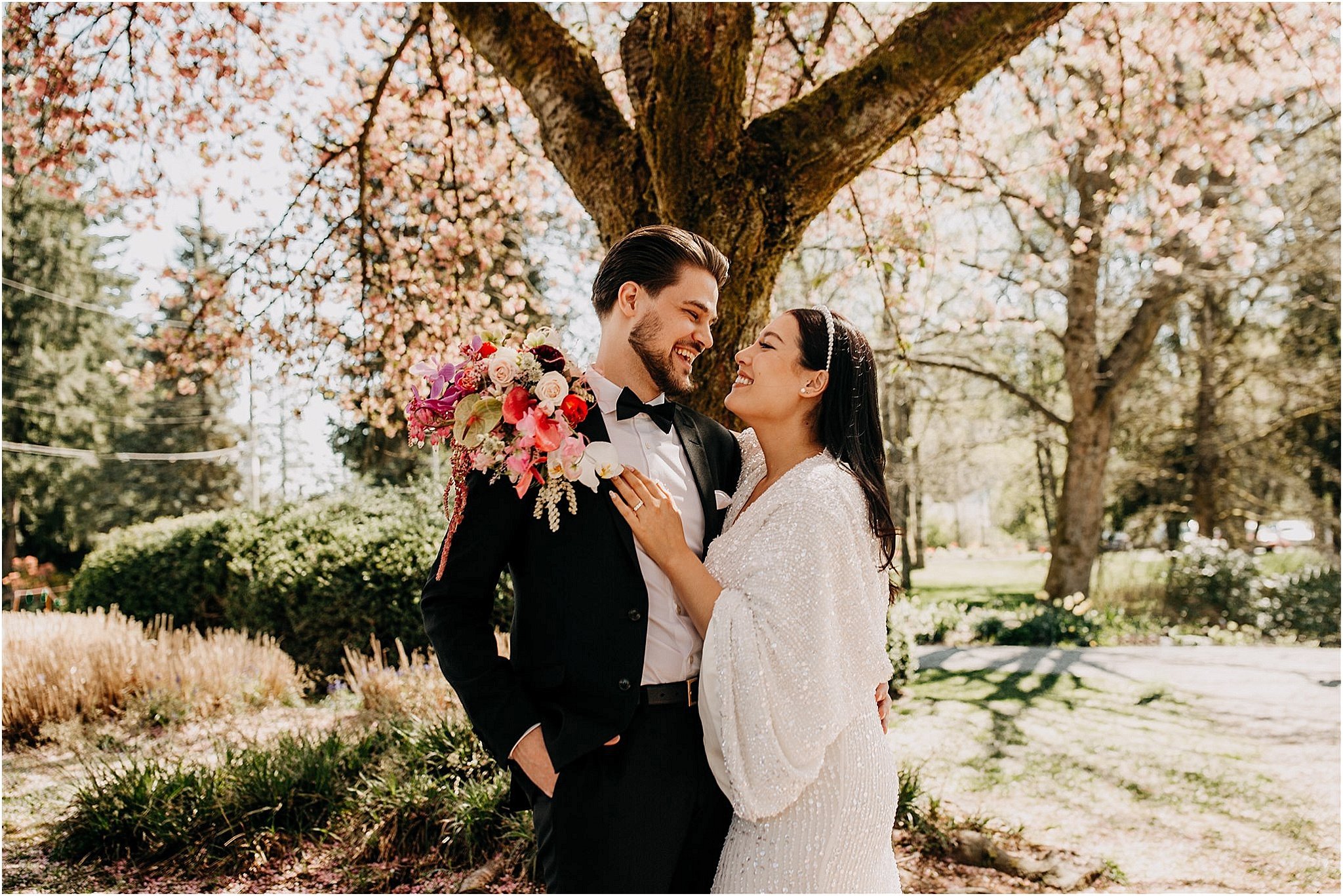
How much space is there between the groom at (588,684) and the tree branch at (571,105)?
188cm

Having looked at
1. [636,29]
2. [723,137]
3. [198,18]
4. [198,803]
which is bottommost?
[198,803]

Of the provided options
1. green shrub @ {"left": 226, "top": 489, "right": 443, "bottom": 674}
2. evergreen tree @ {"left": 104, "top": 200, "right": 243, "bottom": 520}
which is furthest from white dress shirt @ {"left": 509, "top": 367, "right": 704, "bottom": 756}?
evergreen tree @ {"left": 104, "top": 200, "right": 243, "bottom": 520}

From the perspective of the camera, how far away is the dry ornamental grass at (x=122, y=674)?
759 centimetres

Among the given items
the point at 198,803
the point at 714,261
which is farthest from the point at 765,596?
the point at 198,803

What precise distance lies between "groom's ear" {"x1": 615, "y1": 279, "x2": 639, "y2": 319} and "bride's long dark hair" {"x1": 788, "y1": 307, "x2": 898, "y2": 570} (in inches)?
20.5

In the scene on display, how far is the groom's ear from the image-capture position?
8.61 ft

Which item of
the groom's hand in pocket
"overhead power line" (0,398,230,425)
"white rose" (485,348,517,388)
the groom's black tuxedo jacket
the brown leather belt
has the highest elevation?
"overhead power line" (0,398,230,425)

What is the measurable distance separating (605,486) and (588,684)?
0.53m

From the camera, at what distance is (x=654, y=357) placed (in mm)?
2619

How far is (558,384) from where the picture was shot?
7.29ft

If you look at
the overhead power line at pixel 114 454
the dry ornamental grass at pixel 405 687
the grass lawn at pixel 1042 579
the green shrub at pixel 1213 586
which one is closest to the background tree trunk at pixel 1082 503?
the grass lawn at pixel 1042 579

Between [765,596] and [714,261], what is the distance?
105 centimetres

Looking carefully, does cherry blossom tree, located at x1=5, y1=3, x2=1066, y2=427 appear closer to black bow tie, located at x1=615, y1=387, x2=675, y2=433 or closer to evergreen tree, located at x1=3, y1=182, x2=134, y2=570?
black bow tie, located at x1=615, y1=387, x2=675, y2=433

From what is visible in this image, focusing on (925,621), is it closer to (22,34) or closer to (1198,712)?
(1198,712)
